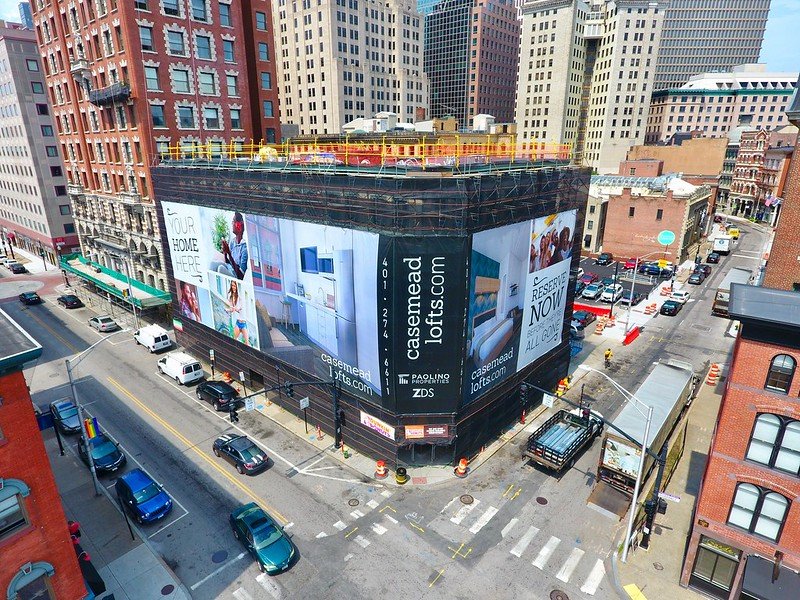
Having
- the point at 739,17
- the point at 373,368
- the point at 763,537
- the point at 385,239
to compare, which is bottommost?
the point at 763,537

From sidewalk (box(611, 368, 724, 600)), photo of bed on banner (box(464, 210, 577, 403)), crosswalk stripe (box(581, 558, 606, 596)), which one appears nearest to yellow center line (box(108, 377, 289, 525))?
photo of bed on banner (box(464, 210, 577, 403))

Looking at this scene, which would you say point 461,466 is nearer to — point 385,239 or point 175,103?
point 385,239

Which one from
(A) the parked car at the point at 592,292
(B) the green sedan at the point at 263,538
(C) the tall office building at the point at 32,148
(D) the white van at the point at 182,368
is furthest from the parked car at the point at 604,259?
(C) the tall office building at the point at 32,148

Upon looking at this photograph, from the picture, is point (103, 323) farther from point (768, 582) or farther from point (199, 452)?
point (768, 582)

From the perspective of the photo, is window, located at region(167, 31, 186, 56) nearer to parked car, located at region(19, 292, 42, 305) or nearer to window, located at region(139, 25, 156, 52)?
window, located at region(139, 25, 156, 52)

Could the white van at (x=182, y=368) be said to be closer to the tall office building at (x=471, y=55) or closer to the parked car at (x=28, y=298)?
the parked car at (x=28, y=298)

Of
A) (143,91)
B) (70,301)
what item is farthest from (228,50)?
(70,301)

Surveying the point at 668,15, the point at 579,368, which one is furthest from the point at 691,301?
the point at 668,15
